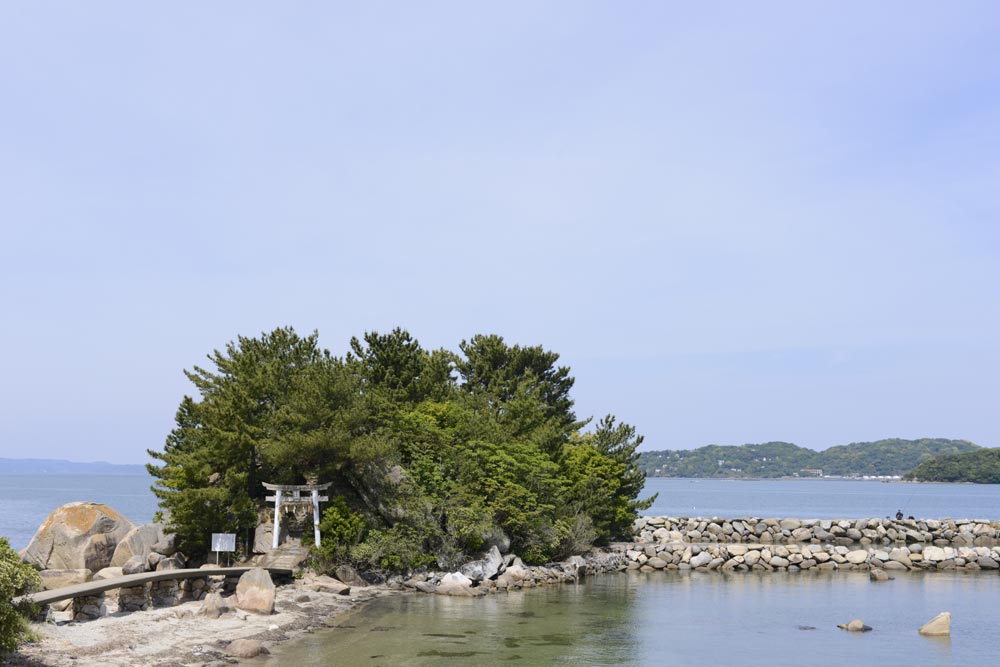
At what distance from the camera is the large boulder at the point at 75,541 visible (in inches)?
1348

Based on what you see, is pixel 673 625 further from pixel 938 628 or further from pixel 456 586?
pixel 938 628

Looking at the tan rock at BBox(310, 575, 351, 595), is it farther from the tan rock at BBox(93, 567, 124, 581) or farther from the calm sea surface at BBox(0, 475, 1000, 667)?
the tan rock at BBox(93, 567, 124, 581)

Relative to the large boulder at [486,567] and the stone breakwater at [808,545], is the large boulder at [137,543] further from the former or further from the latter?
the stone breakwater at [808,545]

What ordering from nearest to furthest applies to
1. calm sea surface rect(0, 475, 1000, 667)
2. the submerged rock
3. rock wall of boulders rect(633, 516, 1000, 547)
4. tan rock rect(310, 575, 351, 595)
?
calm sea surface rect(0, 475, 1000, 667) → the submerged rock → tan rock rect(310, 575, 351, 595) → rock wall of boulders rect(633, 516, 1000, 547)

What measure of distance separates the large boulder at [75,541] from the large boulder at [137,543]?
51 centimetres

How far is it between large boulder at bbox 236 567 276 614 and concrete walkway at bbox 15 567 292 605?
185 centimetres

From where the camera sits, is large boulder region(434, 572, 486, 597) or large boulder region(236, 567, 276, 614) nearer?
large boulder region(236, 567, 276, 614)

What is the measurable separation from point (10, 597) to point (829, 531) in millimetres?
65961

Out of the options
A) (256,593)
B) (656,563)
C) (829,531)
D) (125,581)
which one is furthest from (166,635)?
(829,531)

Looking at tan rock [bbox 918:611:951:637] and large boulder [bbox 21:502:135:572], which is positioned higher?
large boulder [bbox 21:502:135:572]

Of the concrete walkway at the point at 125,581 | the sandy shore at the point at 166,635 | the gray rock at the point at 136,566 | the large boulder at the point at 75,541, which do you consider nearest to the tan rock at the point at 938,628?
the sandy shore at the point at 166,635

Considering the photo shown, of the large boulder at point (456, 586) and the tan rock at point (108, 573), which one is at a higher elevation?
the tan rock at point (108, 573)

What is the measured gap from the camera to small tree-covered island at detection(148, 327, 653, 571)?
37031 millimetres

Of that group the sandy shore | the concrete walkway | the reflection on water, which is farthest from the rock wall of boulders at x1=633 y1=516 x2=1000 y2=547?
the sandy shore
